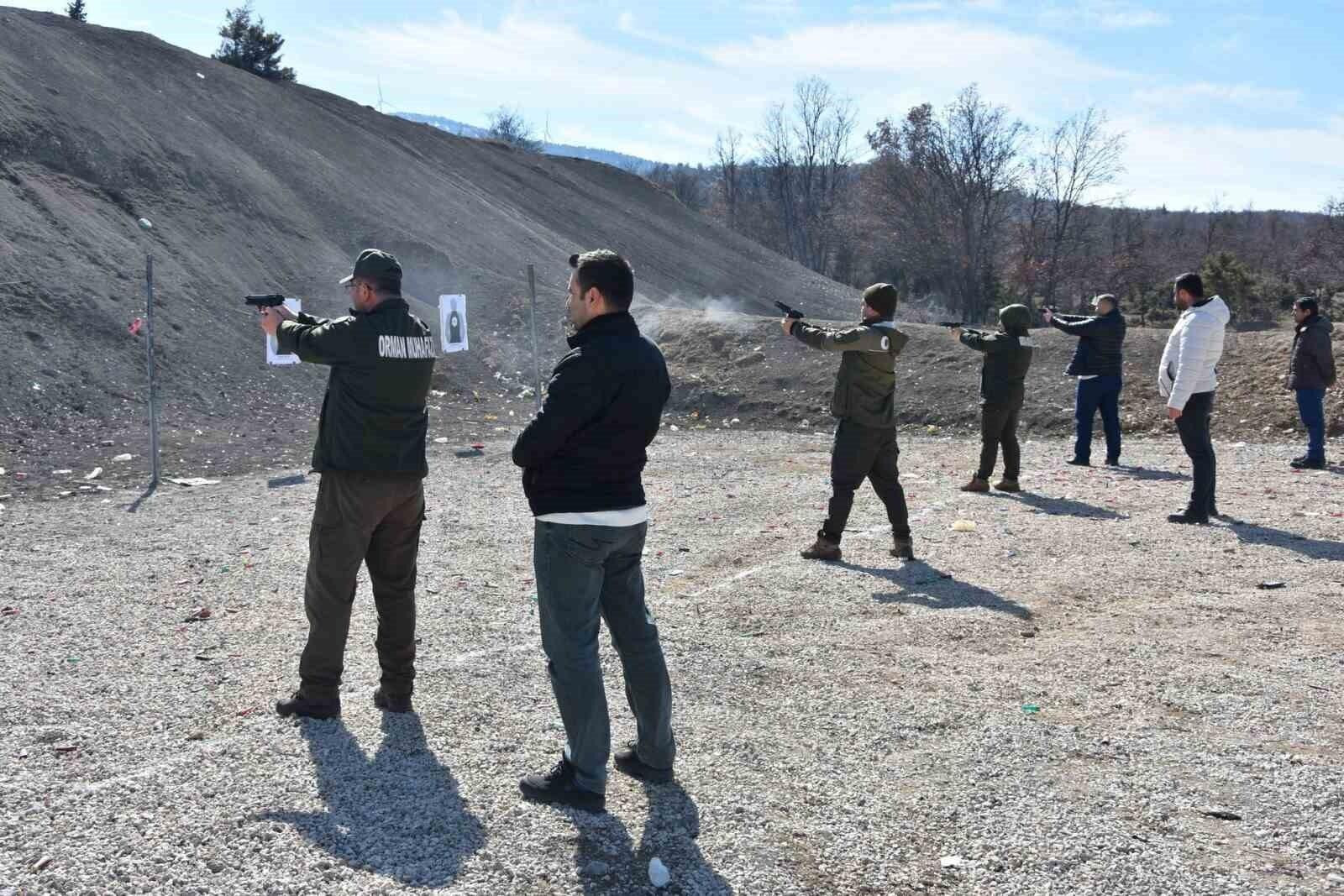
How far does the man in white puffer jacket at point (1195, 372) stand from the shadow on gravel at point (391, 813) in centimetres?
648

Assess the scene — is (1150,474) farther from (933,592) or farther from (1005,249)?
(1005,249)

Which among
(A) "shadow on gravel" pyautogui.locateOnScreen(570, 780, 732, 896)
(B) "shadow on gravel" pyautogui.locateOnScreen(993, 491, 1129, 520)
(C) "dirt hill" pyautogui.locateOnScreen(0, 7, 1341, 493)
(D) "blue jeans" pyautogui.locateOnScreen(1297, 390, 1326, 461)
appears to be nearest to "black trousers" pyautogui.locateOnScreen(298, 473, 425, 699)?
(A) "shadow on gravel" pyautogui.locateOnScreen(570, 780, 732, 896)

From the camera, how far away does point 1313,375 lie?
1204 centimetres

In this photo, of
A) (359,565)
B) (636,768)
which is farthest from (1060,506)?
(359,565)

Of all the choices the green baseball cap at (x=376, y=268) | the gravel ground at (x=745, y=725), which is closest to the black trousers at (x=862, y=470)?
the gravel ground at (x=745, y=725)

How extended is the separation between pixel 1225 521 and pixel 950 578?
3.25 m

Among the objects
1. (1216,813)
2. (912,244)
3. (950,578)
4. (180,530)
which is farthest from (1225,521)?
(912,244)

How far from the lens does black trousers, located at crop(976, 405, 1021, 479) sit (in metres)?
10.5

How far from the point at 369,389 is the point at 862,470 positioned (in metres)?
3.87

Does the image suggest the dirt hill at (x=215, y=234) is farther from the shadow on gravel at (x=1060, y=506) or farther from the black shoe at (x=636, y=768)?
the black shoe at (x=636, y=768)

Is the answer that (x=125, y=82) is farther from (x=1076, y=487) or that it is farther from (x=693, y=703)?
(x=693, y=703)

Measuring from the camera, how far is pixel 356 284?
4605 millimetres

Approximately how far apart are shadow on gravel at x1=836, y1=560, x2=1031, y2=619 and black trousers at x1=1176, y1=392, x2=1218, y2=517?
8.76 ft

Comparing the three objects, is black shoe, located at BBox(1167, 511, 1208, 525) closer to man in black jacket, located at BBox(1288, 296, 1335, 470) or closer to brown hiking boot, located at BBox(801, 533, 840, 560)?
brown hiking boot, located at BBox(801, 533, 840, 560)
